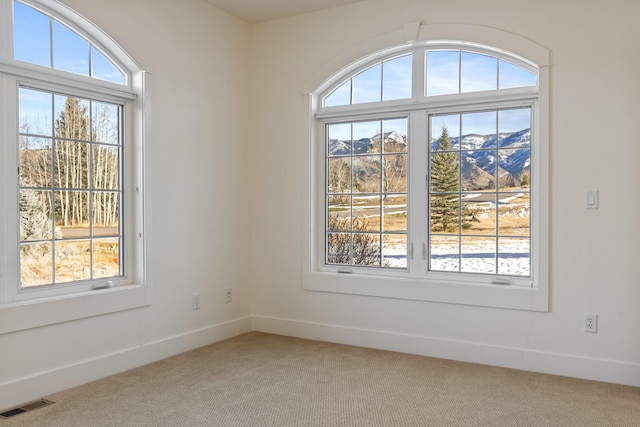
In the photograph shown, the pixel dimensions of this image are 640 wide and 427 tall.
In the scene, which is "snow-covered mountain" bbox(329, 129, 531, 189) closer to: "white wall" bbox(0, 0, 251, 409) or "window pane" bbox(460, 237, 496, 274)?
"window pane" bbox(460, 237, 496, 274)

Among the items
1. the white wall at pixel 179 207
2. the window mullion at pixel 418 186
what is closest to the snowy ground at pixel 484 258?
the window mullion at pixel 418 186

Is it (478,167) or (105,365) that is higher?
(478,167)

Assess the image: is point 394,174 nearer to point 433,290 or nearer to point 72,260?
point 433,290

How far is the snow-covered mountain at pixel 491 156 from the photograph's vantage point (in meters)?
4.08

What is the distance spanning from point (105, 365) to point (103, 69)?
2.05 meters

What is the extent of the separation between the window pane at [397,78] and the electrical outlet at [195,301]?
2.24 m

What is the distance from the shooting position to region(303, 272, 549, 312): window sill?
3.91 m

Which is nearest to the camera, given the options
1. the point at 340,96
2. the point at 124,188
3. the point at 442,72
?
the point at 124,188

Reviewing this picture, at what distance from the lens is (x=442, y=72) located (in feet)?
14.2

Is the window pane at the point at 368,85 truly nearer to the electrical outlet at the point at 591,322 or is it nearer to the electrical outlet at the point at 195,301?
the electrical outlet at the point at 195,301

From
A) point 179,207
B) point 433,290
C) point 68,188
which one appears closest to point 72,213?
point 68,188

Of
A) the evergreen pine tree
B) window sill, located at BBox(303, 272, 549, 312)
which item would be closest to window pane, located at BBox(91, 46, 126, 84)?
window sill, located at BBox(303, 272, 549, 312)

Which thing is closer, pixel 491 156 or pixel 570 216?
pixel 570 216

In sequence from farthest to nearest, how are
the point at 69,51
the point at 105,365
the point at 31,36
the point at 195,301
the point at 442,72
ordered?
1. the point at 195,301
2. the point at 442,72
3. the point at 105,365
4. the point at 69,51
5. the point at 31,36
